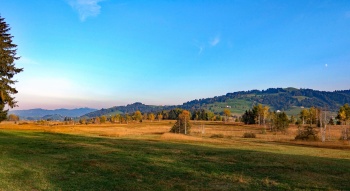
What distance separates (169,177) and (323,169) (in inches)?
438

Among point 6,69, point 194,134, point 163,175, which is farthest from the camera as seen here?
point 194,134

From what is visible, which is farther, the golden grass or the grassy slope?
the golden grass

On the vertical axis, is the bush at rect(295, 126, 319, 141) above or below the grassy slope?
below

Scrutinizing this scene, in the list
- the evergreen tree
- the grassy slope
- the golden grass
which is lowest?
the golden grass

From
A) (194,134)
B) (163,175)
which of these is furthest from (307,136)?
(163,175)

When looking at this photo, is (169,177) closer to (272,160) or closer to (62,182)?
(62,182)

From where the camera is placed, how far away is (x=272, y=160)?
23.3 meters

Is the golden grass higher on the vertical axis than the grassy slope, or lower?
lower

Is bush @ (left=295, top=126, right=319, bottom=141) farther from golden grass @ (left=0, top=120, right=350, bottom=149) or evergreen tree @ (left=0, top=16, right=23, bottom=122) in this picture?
evergreen tree @ (left=0, top=16, right=23, bottom=122)

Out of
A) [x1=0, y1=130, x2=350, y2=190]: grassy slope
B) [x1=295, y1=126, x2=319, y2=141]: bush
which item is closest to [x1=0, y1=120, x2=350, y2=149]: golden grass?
[x1=295, y1=126, x2=319, y2=141]: bush

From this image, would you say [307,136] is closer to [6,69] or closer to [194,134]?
[194,134]

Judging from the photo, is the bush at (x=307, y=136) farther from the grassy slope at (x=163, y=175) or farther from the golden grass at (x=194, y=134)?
the grassy slope at (x=163, y=175)

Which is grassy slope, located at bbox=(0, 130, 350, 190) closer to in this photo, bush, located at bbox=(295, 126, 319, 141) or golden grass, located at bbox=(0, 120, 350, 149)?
golden grass, located at bbox=(0, 120, 350, 149)

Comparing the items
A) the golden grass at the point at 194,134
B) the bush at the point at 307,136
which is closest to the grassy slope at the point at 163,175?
the golden grass at the point at 194,134
